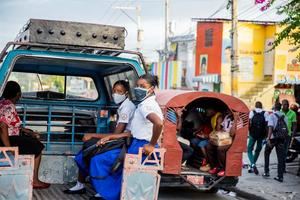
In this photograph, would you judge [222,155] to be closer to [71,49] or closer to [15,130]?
[71,49]

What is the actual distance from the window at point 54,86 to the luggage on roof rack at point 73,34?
195cm

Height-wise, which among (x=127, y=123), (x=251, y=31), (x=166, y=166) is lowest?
(x=166, y=166)

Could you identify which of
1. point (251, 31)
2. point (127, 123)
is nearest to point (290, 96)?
point (251, 31)

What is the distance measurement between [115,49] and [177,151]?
2196mm

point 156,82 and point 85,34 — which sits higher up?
point 85,34

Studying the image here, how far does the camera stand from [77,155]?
6.59 metres

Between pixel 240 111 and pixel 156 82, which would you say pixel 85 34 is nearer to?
pixel 156 82

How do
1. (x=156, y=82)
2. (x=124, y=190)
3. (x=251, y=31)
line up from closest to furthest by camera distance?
(x=124, y=190) → (x=156, y=82) → (x=251, y=31)

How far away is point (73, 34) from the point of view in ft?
20.2

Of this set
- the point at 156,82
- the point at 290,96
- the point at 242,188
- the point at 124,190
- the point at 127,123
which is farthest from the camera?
the point at 290,96

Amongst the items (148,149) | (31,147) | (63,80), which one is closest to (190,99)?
(63,80)

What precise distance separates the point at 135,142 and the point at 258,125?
20.2 ft

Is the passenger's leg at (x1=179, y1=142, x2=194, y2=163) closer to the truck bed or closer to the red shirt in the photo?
the truck bed

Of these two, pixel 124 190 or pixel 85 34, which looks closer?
pixel 124 190
